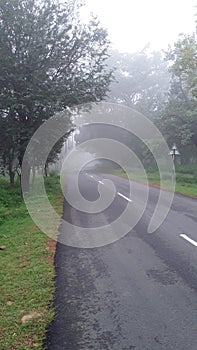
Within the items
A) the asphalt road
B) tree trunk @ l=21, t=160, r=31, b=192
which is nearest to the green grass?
the asphalt road

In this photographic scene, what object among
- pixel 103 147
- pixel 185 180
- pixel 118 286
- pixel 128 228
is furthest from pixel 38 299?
pixel 103 147

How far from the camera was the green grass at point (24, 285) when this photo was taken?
15.6 feet

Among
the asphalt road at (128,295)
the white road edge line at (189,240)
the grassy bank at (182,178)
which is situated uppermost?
the grassy bank at (182,178)

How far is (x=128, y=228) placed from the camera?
37.1ft

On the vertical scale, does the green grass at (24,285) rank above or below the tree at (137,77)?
below

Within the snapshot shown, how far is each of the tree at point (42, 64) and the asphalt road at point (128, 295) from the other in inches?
442

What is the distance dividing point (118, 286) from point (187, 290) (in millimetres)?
1171

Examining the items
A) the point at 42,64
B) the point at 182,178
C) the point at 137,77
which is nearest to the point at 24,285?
the point at 42,64

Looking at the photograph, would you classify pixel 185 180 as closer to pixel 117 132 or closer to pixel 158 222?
pixel 158 222

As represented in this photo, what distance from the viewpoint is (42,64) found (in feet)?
64.8

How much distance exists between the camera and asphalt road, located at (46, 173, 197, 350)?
4.55m

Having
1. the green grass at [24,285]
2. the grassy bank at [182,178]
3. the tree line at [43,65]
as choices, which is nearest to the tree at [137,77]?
the grassy bank at [182,178]

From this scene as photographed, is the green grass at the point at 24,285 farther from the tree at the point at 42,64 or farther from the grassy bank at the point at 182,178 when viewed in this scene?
the grassy bank at the point at 182,178

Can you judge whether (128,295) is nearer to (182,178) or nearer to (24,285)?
(24,285)
